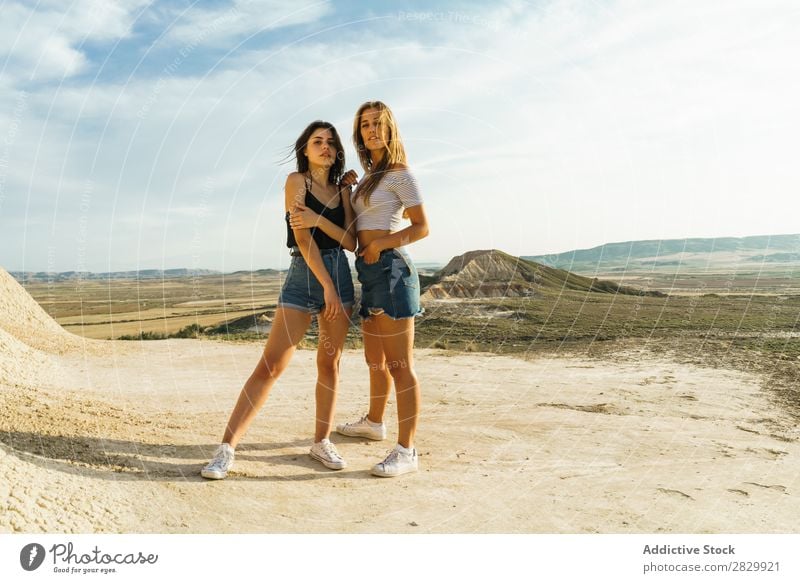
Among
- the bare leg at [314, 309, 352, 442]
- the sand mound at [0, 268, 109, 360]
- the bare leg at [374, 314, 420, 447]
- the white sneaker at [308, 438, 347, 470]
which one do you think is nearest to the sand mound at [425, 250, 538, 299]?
the sand mound at [0, 268, 109, 360]

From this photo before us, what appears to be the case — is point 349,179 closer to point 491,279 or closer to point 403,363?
point 403,363

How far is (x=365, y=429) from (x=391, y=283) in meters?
1.97

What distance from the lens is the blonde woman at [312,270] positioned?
437 centimetres

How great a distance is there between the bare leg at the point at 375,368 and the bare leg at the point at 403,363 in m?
0.12

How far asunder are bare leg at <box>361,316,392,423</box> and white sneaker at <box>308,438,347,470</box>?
693 millimetres

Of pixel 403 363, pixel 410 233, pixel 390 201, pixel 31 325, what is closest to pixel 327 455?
pixel 403 363

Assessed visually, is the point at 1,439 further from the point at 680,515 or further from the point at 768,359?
the point at 768,359

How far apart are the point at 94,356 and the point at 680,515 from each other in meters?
10.1

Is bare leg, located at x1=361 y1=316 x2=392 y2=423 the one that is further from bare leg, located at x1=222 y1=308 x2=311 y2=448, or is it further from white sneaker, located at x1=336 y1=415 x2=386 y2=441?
bare leg, located at x1=222 y1=308 x2=311 y2=448

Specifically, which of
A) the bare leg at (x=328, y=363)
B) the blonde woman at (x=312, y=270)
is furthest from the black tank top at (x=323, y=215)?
the bare leg at (x=328, y=363)

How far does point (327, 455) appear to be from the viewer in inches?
194

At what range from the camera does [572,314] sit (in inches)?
922

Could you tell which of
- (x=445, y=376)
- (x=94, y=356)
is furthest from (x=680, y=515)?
(x=94, y=356)

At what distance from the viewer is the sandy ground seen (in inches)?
160
